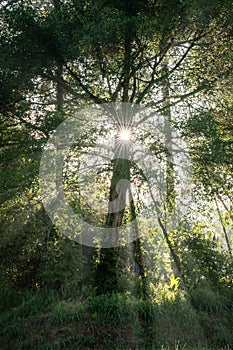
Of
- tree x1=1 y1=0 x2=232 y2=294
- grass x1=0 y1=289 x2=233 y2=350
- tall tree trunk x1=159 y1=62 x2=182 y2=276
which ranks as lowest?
grass x1=0 y1=289 x2=233 y2=350

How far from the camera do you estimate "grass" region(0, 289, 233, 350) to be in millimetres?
5477

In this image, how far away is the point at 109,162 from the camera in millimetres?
7941

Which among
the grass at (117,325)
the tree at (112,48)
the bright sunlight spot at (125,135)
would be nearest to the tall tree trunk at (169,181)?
the tree at (112,48)

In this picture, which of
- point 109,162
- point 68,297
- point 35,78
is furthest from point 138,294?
point 35,78

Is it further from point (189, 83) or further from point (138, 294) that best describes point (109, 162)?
point (138, 294)

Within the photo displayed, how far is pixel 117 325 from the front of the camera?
580cm

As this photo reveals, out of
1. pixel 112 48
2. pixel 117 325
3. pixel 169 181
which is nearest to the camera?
pixel 117 325

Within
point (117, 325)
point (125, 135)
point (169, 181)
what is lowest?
point (117, 325)

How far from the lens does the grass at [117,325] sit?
5.48m

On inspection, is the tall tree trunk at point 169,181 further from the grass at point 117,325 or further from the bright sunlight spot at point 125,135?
the grass at point 117,325

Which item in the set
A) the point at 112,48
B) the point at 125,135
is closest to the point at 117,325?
the point at 125,135

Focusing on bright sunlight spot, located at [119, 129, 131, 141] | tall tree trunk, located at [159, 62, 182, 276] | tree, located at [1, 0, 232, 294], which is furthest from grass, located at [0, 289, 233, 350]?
bright sunlight spot, located at [119, 129, 131, 141]

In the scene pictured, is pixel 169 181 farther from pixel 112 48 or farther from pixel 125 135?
pixel 112 48

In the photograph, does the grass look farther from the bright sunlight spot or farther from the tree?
the bright sunlight spot
